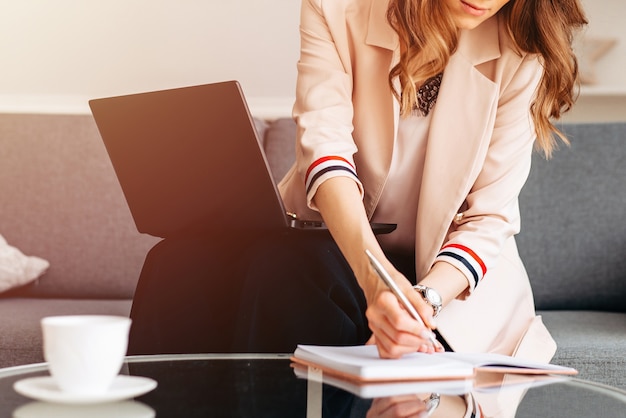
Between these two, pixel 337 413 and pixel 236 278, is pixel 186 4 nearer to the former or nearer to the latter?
pixel 236 278

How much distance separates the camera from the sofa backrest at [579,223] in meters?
1.95

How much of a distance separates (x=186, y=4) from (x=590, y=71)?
1.17 metres

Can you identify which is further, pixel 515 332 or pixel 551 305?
pixel 551 305

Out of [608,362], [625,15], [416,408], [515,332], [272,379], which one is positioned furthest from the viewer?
[625,15]

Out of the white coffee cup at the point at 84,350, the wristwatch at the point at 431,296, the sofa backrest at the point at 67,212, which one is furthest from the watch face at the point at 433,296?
the sofa backrest at the point at 67,212

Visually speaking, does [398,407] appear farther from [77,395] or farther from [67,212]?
[67,212]

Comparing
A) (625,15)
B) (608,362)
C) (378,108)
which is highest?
(625,15)

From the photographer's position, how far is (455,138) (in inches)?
51.5

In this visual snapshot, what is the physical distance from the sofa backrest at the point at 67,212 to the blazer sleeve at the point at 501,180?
97 cm

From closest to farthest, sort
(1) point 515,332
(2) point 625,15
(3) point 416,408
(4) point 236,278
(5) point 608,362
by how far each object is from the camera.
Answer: (3) point 416,408 < (4) point 236,278 < (1) point 515,332 < (5) point 608,362 < (2) point 625,15

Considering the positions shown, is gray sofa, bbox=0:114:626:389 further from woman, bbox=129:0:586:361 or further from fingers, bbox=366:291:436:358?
fingers, bbox=366:291:436:358

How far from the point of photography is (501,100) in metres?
1.37

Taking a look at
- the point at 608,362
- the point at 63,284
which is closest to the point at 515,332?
the point at 608,362

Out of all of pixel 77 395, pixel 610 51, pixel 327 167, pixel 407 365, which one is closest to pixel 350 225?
pixel 327 167
